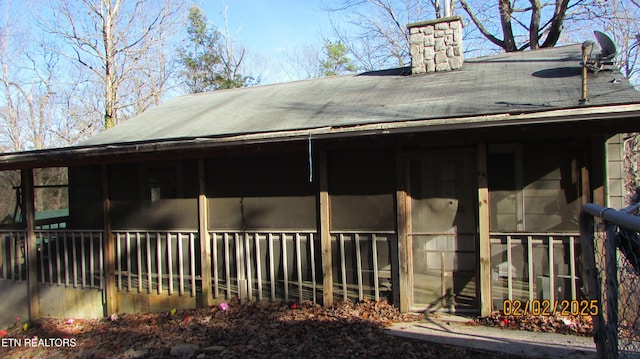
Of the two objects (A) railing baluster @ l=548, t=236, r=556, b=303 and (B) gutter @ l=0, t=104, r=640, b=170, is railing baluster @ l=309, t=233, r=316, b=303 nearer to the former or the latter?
(B) gutter @ l=0, t=104, r=640, b=170

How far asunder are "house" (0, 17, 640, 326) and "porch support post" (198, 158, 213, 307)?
22 mm

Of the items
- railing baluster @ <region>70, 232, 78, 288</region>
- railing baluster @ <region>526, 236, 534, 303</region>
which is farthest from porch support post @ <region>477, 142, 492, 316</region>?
railing baluster @ <region>70, 232, 78, 288</region>

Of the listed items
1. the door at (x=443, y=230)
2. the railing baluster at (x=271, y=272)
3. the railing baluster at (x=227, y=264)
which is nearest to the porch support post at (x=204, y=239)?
the railing baluster at (x=227, y=264)

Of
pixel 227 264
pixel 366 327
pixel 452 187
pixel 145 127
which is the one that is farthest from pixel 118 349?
pixel 452 187

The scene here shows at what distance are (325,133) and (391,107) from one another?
3.64 ft

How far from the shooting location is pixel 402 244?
4.98 metres

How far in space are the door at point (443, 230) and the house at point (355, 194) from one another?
0.05 feet

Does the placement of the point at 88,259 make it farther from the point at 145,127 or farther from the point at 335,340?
the point at 335,340

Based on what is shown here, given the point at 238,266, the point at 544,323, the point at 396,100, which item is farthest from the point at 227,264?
the point at 544,323

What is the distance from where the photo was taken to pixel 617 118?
12.1ft

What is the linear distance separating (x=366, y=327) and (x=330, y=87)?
14.3 feet

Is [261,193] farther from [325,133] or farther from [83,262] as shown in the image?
[83,262]

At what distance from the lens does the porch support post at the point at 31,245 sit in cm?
680

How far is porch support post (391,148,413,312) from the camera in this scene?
4961 millimetres
